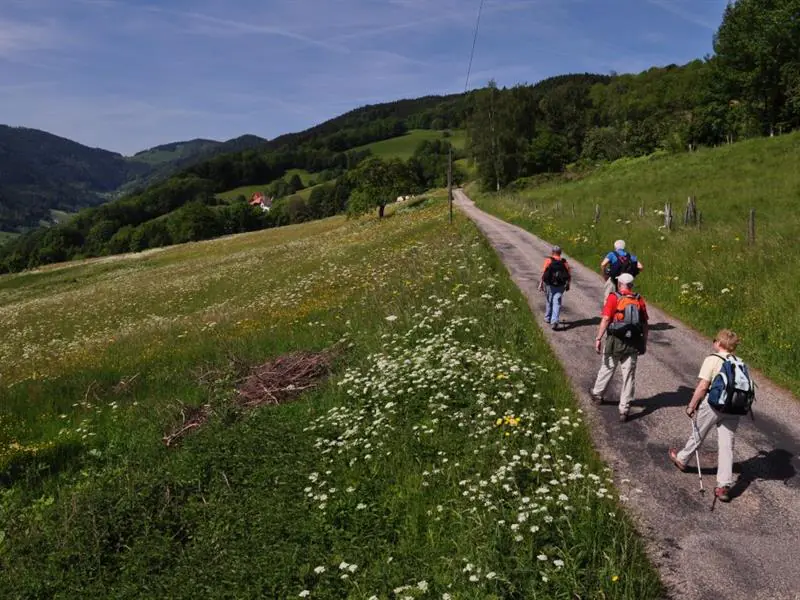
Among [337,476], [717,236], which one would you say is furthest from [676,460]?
[717,236]

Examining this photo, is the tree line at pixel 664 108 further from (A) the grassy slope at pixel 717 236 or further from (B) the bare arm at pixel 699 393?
(B) the bare arm at pixel 699 393

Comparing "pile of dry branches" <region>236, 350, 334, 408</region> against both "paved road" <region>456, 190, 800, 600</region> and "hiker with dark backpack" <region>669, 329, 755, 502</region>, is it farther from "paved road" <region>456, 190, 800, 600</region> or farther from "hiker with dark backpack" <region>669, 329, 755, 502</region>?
"hiker with dark backpack" <region>669, 329, 755, 502</region>

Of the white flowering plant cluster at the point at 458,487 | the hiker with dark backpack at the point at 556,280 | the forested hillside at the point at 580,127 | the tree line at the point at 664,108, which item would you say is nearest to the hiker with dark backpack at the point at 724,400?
the white flowering plant cluster at the point at 458,487

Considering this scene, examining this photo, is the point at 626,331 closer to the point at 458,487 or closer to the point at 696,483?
the point at 696,483

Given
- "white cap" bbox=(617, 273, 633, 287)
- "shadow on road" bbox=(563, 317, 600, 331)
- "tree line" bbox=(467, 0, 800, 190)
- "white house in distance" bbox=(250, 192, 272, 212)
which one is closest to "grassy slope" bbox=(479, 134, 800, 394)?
"shadow on road" bbox=(563, 317, 600, 331)

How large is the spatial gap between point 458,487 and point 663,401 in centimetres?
484

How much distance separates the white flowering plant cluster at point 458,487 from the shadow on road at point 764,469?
1936 millimetres

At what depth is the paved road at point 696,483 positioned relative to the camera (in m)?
5.57

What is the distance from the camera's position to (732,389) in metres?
6.65

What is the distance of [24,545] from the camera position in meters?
7.67

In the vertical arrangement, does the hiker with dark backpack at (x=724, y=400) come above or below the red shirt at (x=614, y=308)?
below

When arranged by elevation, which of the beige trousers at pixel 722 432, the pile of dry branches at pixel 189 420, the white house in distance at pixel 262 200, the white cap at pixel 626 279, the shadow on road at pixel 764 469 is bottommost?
the pile of dry branches at pixel 189 420

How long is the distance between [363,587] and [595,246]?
21100mm

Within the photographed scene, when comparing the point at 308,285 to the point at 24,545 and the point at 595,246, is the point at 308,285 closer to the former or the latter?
the point at 595,246
